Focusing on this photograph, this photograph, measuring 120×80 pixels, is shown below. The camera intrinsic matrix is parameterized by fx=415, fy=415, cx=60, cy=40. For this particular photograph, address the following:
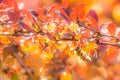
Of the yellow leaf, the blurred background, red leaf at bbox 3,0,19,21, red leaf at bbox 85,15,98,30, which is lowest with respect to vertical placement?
the blurred background

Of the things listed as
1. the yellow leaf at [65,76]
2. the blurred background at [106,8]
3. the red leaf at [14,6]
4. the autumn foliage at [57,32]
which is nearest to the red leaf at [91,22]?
the autumn foliage at [57,32]

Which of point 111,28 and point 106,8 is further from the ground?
point 111,28

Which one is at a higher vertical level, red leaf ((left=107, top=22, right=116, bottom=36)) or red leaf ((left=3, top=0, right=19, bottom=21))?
red leaf ((left=3, top=0, right=19, bottom=21))

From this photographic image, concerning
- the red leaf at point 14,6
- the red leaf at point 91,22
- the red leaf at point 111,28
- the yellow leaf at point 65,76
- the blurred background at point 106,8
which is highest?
the red leaf at point 14,6

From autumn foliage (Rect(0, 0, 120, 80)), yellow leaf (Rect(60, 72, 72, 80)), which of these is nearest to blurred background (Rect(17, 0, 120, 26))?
yellow leaf (Rect(60, 72, 72, 80))

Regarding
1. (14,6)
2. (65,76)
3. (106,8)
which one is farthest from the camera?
(106,8)

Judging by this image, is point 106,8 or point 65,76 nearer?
point 65,76

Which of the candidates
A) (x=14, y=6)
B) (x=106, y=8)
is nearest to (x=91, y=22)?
(x=14, y=6)

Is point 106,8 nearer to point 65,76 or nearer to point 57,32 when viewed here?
point 65,76

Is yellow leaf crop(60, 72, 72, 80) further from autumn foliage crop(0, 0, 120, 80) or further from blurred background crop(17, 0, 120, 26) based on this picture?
blurred background crop(17, 0, 120, 26)

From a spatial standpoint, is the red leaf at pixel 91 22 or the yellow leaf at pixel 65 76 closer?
the red leaf at pixel 91 22

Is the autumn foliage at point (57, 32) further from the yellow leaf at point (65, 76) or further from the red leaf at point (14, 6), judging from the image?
the yellow leaf at point (65, 76)

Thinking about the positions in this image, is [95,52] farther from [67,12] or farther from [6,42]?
[6,42]

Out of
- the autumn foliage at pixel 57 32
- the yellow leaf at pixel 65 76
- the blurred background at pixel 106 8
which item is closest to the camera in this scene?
the autumn foliage at pixel 57 32
